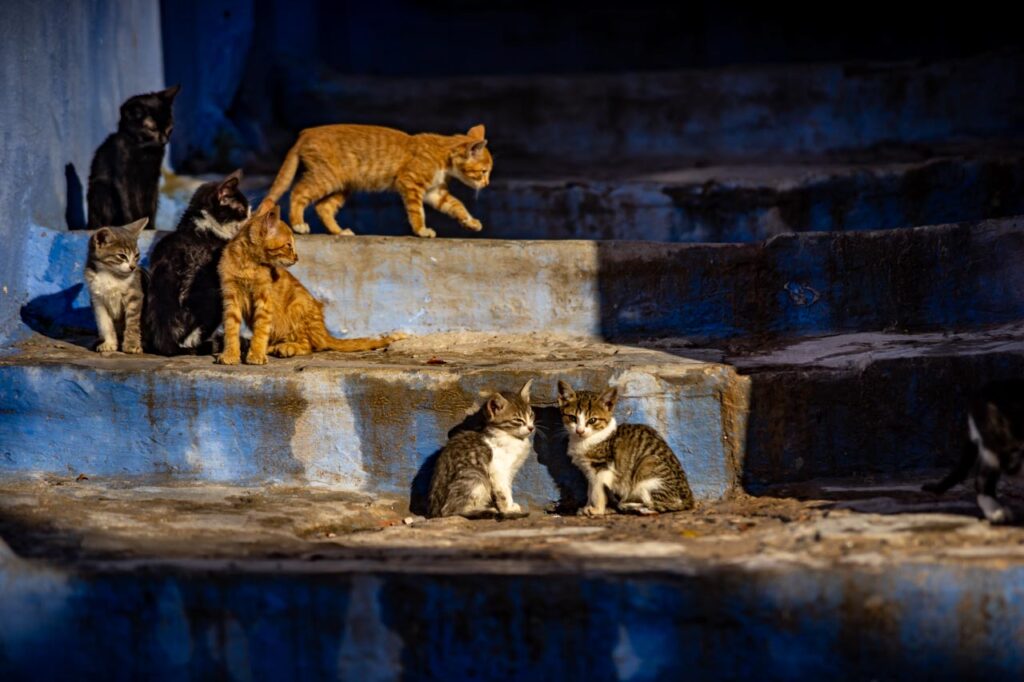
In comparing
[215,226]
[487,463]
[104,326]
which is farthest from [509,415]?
[104,326]

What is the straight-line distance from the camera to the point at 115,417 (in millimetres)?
5812

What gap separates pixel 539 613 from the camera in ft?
13.7

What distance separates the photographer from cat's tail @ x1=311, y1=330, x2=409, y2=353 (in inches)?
256

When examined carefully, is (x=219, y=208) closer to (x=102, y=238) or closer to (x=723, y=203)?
(x=102, y=238)

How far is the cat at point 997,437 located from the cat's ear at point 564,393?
178 cm

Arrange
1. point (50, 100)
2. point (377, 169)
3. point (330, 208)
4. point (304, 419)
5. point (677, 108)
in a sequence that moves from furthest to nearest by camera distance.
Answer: point (677, 108), point (330, 208), point (377, 169), point (50, 100), point (304, 419)

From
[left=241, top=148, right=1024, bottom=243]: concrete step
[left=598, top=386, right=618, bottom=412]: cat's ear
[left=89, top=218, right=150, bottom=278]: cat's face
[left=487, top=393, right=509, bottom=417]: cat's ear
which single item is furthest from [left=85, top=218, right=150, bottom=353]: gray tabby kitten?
[left=598, top=386, right=618, bottom=412]: cat's ear

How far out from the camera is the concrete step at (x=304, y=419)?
571 cm

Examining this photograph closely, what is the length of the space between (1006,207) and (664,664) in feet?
16.6

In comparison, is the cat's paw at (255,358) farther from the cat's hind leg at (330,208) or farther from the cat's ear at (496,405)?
the cat's hind leg at (330,208)

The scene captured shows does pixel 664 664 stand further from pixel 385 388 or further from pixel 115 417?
pixel 115 417

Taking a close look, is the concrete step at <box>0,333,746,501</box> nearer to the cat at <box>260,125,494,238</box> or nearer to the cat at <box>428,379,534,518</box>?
the cat at <box>428,379,534,518</box>

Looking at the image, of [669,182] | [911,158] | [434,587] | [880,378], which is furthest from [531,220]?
[434,587]

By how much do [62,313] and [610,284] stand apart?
3202mm
